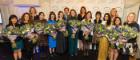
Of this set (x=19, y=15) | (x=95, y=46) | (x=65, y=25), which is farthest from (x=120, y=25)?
(x=19, y=15)

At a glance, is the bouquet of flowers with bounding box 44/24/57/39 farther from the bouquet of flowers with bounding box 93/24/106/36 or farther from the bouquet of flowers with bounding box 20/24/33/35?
the bouquet of flowers with bounding box 93/24/106/36

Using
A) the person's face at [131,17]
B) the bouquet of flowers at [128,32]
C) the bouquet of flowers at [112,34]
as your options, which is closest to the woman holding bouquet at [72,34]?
the bouquet of flowers at [112,34]

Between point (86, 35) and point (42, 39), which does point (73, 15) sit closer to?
point (86, 35)

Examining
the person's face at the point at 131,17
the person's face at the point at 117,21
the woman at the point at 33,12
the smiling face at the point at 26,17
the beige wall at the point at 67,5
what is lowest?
the person's face at the point at 117,21

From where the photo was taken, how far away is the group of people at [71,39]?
408 centimetres

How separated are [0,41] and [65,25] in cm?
95

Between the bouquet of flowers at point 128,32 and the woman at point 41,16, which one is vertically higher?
the woman at point 41,16

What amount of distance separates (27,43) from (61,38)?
0.50 metres

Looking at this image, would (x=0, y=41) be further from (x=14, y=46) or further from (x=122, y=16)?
(x=122, y=16)

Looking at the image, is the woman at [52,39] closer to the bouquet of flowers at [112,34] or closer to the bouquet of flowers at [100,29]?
the bouquet of flowers at [100,29]

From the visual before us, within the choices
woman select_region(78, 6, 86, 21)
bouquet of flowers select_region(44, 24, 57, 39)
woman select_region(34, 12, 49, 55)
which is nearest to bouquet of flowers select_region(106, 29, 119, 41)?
woman select_region(78, 6, 86, 21)

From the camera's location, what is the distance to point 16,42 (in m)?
4.05

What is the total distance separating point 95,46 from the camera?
418cm

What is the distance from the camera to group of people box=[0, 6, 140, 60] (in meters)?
4.08
